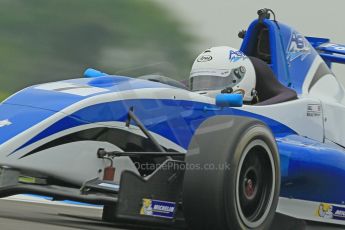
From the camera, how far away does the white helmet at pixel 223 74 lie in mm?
5945

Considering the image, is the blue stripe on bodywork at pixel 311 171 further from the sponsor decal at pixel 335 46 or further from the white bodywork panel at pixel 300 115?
the sponsor decal at pixel 335 46

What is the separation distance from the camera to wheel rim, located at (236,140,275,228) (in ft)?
15.2

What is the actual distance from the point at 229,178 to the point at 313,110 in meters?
2.23

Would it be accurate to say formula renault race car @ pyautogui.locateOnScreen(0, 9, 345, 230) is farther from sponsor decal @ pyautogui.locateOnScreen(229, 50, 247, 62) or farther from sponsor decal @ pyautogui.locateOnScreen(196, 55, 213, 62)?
sponsor decal @ pyautogui.locateOnScreen(196, 55, 213, 62)

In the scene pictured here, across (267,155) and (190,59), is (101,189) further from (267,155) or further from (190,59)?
(190,59)

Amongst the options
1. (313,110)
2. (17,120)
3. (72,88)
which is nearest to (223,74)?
(313,110)

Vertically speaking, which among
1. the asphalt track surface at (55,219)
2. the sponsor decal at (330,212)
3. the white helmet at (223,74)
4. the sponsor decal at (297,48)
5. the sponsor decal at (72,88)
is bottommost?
the asphalt track surface at (55,219)

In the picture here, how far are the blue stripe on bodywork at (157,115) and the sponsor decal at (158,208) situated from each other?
2.10ft

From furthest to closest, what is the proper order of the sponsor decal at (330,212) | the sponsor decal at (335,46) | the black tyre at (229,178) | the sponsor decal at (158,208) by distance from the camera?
1. the sponsor decal at (335,46)
2. the sponsor decal at (330,212)
3. the sponsor decal at (158,208)
4. the black tyre at (229,178)

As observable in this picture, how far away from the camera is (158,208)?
14.9 ft

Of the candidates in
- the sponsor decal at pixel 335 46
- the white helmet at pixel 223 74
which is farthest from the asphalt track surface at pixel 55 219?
the sponsor decal at pixel 335 46

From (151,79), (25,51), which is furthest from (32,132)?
(25,51)

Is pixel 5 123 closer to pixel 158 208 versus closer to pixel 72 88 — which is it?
pixel 72 88

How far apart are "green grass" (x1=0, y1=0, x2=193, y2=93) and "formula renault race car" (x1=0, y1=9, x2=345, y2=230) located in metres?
10.2
